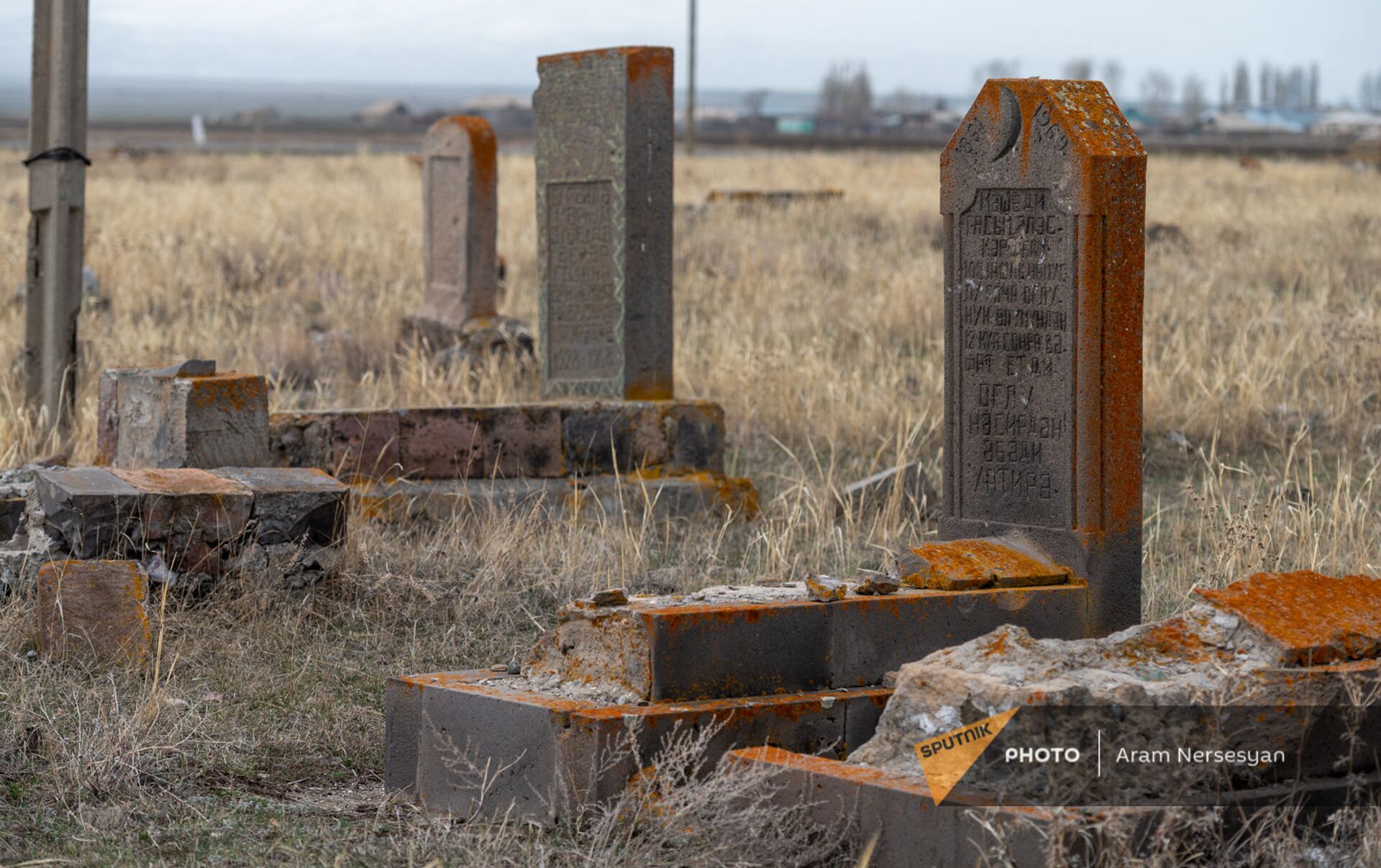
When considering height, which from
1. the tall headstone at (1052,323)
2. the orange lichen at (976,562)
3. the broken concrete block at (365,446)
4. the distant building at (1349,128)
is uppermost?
the distant building at (1349,128)

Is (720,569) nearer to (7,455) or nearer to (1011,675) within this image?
(1011,675)

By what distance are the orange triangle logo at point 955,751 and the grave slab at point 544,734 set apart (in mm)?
484

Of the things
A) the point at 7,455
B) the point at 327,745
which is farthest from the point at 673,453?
the point at 327,745

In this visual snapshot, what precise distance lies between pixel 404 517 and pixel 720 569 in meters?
1.53

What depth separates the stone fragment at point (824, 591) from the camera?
407cm

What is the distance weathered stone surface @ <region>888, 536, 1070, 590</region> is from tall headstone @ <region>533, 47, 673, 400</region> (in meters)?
3.28

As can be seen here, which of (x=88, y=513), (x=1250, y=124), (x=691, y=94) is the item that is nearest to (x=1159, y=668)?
(x=88, y=513)

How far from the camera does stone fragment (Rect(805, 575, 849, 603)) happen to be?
407cm

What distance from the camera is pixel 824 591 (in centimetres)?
407

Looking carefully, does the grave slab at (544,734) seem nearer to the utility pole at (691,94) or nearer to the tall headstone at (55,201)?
the tall headstone at (55,201)

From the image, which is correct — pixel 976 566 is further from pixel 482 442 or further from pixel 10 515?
pixel 10 515

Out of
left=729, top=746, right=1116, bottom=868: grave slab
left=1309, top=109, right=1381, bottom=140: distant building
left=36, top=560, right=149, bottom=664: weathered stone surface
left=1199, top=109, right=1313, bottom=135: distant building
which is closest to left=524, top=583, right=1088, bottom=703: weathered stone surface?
left=729, top=746, right=1116, bottom=868: grave slab

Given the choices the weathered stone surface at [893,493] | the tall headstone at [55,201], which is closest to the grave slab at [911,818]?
the weathered stone surface at [893,493]

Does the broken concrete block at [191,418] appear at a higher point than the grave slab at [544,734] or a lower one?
higher
